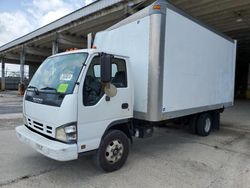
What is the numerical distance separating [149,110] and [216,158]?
2.01m

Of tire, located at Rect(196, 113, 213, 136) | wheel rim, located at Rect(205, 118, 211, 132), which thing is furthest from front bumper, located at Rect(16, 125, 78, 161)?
wheel rim, located at Rect(205, 118, 211, 132)

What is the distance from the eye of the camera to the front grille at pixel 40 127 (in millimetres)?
3436

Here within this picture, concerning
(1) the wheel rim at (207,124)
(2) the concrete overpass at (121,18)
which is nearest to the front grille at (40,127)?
(1) the wheel rim at (207,124)

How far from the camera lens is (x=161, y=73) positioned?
404 centimetres

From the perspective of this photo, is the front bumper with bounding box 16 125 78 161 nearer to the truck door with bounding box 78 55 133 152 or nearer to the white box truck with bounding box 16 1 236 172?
the white box truck with bounding box 16 1 236 172

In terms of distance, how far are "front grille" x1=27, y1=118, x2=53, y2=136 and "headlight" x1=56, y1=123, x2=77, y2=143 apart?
0.60 ft

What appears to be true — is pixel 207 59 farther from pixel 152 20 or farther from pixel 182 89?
pixel 152 20

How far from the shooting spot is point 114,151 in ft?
12.7

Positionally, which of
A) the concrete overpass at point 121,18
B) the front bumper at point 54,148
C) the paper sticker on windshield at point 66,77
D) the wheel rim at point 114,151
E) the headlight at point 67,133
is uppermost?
the concrete overpass at point 121,18

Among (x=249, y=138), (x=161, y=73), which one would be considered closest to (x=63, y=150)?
(x=161, y=73)

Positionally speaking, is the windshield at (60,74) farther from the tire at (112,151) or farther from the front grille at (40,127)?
the tire at (112,151)

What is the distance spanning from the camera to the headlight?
10.7 feet

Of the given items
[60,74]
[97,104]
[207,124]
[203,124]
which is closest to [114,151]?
[97,104]

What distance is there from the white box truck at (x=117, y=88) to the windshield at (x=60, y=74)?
0.7 inches
